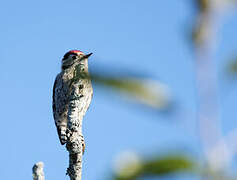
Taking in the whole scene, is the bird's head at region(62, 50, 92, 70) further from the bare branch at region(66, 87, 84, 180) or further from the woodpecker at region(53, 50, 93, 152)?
the bare branch at region(66, 87, 84, 180)

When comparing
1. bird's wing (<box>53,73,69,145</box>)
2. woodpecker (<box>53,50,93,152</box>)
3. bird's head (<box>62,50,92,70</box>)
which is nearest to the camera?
woodpecker (<box>53,50,93,152</box>)

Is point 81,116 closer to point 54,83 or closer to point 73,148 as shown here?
point 73,148

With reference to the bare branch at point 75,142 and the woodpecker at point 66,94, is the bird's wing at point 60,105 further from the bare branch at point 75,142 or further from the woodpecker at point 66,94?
the bare branch at point 75,142

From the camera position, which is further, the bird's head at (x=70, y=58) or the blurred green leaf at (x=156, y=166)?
the bird's head at (x=70, y=58)

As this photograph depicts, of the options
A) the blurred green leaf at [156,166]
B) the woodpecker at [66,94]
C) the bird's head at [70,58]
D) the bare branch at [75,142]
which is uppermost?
the bird's head at [70,58]

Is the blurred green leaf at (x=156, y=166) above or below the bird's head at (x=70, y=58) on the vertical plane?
below

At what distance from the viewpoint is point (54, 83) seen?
24.3ft

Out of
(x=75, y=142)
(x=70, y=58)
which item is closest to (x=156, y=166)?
(x=75, y=142)

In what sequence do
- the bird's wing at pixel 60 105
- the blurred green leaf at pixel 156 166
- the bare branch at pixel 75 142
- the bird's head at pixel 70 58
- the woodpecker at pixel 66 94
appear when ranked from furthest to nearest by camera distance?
the bird's head at pixel 70 58 < the bird's wing at pixel 60 105 < the woodpecker at pixel 66 94 < the bare branch at pixel 75 142 < the blurred green leaf at pixel 156 166

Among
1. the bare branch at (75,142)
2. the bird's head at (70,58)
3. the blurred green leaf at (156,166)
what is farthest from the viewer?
the bird's head at (70,58)

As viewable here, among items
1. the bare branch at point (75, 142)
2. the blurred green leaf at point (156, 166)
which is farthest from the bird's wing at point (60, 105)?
the blurred green leaf at point (156, 166)

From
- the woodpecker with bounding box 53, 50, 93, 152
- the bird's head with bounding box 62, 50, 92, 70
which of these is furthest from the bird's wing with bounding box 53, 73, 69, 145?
the bird's head with bounding box 62, 50, 92, 70

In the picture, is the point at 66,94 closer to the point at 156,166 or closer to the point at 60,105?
the point at 60,105

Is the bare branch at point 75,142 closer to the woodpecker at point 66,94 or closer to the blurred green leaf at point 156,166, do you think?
the woodpecker at point 66,94
